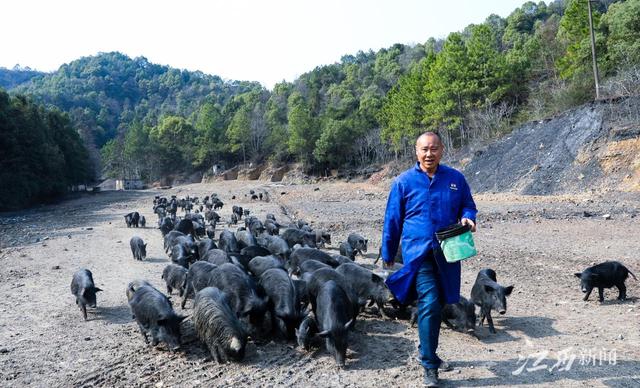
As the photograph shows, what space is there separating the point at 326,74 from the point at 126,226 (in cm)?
7591

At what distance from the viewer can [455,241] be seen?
14.1 ft

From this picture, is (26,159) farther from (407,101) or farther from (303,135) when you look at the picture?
(407,101)

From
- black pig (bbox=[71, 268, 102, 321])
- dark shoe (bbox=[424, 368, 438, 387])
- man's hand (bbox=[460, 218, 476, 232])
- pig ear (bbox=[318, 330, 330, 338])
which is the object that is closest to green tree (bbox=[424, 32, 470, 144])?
black pig (bbox=[71, 268, 102, 321])

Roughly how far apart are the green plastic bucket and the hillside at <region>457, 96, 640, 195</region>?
64.4 ft

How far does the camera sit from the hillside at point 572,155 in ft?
73.7

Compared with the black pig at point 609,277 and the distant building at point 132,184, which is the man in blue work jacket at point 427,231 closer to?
the black pig at point 609,277

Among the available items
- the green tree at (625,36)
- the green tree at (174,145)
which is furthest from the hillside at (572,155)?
the green tree at (174,145)

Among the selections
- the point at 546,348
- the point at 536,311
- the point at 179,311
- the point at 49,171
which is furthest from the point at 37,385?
the point at 49,171

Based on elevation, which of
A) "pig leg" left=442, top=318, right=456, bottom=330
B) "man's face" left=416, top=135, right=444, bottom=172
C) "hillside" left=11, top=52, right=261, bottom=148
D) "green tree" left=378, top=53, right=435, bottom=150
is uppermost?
"hillside" left=11, top=52, right=261, bottom=148

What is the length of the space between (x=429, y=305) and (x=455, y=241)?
616 millimetres

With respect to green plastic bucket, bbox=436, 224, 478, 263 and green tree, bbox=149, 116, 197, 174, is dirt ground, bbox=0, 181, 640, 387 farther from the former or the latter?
green tree, bbox=149, 116, 197, 174

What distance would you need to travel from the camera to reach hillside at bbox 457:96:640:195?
2245 cm

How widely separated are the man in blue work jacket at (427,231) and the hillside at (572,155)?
19.5 m

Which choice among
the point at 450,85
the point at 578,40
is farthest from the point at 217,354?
the point at 578,40
